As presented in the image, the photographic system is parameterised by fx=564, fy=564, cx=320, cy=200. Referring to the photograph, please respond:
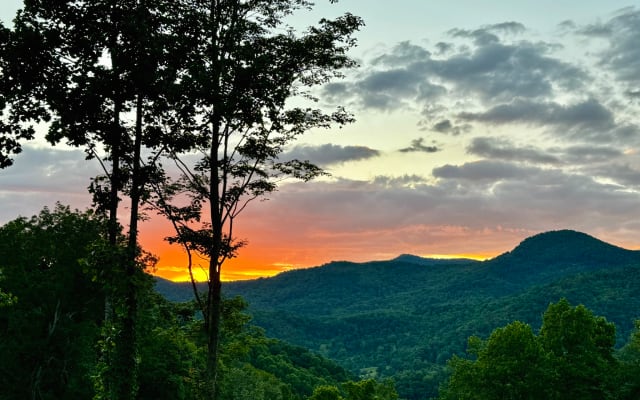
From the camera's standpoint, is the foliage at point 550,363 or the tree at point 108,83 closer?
the tree at point 108,83

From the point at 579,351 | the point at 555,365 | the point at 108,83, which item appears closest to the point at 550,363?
the point at 555,365

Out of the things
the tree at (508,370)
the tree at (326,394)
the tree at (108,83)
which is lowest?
the tree at (326,394)

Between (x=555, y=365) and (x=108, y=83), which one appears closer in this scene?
(x=108, y=83)

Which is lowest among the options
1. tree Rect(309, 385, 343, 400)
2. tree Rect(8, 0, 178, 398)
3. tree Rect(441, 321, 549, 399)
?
tree Rect(309, 385, 343, 400)

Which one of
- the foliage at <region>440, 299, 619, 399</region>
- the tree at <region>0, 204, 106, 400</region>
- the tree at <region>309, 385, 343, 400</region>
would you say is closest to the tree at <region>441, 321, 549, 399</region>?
the foliage at <region>440, 299, 619, 399</region>

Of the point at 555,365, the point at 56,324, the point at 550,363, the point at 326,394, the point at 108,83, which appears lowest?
the point at 326,394

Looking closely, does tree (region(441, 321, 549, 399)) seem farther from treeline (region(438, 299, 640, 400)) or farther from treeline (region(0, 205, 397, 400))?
treeline (region(0, 205, 397, 400))

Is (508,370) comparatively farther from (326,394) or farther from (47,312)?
(47,312)

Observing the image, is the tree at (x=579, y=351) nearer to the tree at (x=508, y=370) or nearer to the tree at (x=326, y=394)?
the tree at (x=508, y=370)

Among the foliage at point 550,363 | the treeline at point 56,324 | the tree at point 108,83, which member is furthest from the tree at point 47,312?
the foliage at point 550,363

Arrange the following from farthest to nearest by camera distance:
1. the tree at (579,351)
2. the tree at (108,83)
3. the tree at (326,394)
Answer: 1. the tree at (326,394)
2. the tree at (579,351)
3. the tree at (108,83)

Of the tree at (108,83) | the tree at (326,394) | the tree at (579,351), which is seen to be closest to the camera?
the tree at (108,83)

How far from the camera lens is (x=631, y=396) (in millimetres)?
37906

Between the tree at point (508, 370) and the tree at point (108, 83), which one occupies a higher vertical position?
the tree at point (108, 83)
